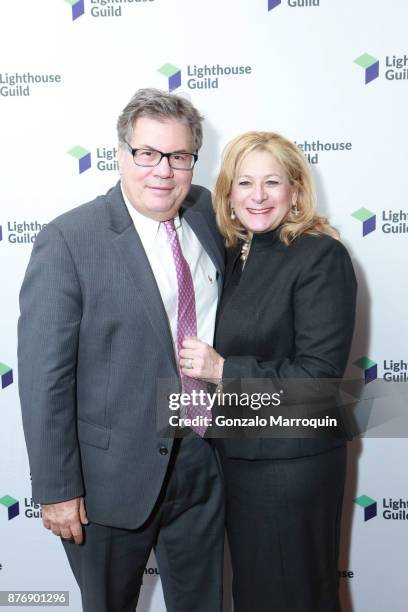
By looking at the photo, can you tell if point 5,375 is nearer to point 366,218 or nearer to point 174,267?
point 174,267

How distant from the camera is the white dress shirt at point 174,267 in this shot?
1757 millimetres

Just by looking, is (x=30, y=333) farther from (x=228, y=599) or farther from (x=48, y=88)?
(x=228, y=599)

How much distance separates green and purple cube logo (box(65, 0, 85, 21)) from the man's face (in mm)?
771

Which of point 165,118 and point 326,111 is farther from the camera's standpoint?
point 326,111

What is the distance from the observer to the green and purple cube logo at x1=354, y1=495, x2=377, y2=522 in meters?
2.50

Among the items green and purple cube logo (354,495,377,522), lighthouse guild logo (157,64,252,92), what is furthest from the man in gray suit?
green and purple cube logo (354,495,377,522)

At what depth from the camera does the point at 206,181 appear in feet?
7.55

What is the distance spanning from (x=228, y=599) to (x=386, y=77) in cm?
207

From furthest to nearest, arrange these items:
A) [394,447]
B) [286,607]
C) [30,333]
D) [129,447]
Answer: [394,447] < [286,607] < [129,447] < [30,333]

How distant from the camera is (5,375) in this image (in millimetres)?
2463

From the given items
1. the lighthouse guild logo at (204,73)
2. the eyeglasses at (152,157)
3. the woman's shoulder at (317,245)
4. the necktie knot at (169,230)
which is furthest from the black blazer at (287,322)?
the lighthouse guild logo at (204,73)

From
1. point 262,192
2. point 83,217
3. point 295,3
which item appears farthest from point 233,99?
point 83,217

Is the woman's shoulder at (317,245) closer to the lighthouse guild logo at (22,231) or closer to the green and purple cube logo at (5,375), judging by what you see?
the lighthouse guild logo at (22,231)

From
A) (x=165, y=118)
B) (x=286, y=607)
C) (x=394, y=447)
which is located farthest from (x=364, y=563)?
(x=165, y=118)
